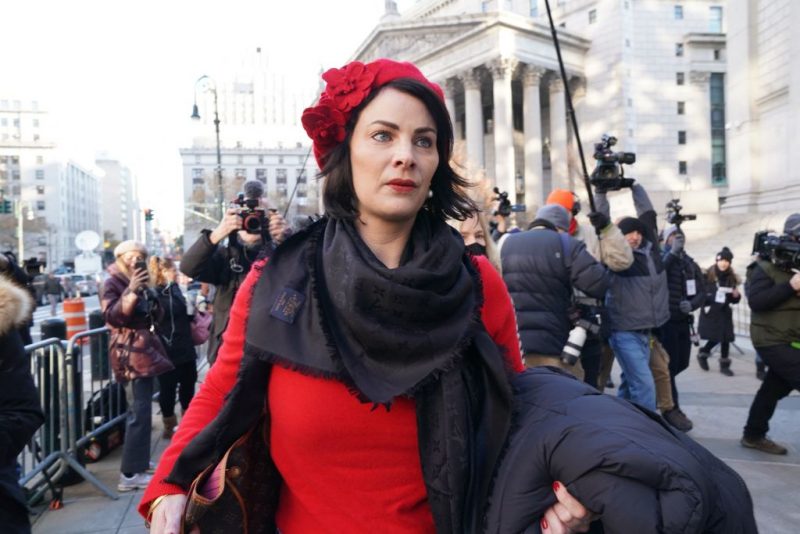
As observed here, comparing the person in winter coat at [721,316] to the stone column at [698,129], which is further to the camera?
the stone column at [698,129]

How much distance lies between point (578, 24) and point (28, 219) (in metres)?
56.7

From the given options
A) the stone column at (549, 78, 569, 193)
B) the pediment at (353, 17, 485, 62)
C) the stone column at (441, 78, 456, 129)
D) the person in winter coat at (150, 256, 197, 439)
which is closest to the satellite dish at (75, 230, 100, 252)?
the person in winter coat at (150, 256, 197, 439)

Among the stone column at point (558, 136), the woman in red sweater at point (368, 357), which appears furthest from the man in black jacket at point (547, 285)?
the stone column at point (558, 136)

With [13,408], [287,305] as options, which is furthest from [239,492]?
[13,408]

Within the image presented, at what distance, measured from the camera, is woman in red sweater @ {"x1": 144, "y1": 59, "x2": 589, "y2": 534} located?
1.45 meters

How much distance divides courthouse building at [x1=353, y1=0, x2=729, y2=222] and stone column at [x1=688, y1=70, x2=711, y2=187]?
8 cm

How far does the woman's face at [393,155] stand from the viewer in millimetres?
1613

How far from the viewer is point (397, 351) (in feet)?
4.91

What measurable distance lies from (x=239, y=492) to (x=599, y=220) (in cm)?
454

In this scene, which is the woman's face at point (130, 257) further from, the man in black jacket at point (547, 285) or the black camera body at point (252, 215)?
the man in black jacket at point (547, 285)

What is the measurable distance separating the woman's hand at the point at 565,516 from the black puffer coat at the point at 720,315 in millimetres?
9531

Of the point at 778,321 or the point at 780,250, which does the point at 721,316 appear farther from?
the point at 780,250

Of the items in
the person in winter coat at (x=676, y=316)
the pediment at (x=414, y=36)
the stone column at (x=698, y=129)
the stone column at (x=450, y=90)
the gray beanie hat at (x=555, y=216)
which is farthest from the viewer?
the stone column at (x=698, y=129)

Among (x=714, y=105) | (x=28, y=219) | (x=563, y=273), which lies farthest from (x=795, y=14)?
(x=28, y=219)
